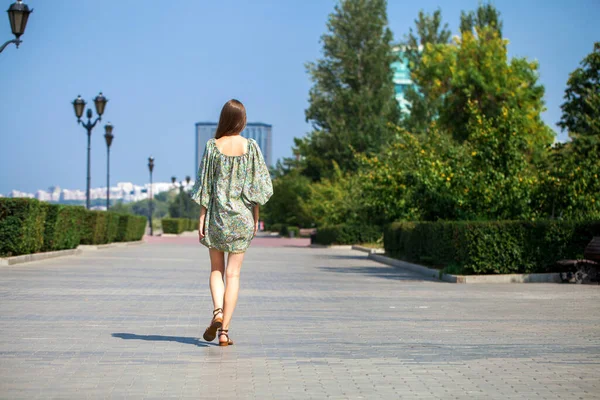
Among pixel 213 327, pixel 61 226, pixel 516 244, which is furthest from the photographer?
pixel 61 226

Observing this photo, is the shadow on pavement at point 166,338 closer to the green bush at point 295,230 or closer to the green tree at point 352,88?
the green tree at point 352,88

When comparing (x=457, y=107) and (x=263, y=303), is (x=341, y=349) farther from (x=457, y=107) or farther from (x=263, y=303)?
(x=457, y=107)

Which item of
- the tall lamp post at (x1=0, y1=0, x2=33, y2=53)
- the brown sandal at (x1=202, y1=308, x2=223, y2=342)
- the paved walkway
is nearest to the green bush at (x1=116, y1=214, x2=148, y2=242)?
the tall lamp post at (x1=0, y1=0, x2=33, y2=53)

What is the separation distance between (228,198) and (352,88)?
59650 millimetres

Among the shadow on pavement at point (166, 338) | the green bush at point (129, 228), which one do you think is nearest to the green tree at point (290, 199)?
the green bush at point (129, 228)

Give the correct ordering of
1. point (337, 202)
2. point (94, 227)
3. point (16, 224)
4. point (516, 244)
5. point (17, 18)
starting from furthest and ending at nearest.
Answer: point (337, 202), point (94, 227), point (16, 224), point (17, 18), point (516, 244)

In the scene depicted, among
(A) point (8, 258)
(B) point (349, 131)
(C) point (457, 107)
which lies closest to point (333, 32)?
(B) point (349, 131)

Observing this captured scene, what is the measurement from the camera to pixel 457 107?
2170 inches

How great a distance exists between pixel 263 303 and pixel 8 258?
9374 mm

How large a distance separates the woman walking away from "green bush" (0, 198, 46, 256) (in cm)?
1319

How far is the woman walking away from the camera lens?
8.42 m

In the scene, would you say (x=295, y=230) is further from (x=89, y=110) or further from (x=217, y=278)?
(x=217, y=278)

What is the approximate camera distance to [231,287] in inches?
333

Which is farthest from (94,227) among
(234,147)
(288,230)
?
(288,230)
